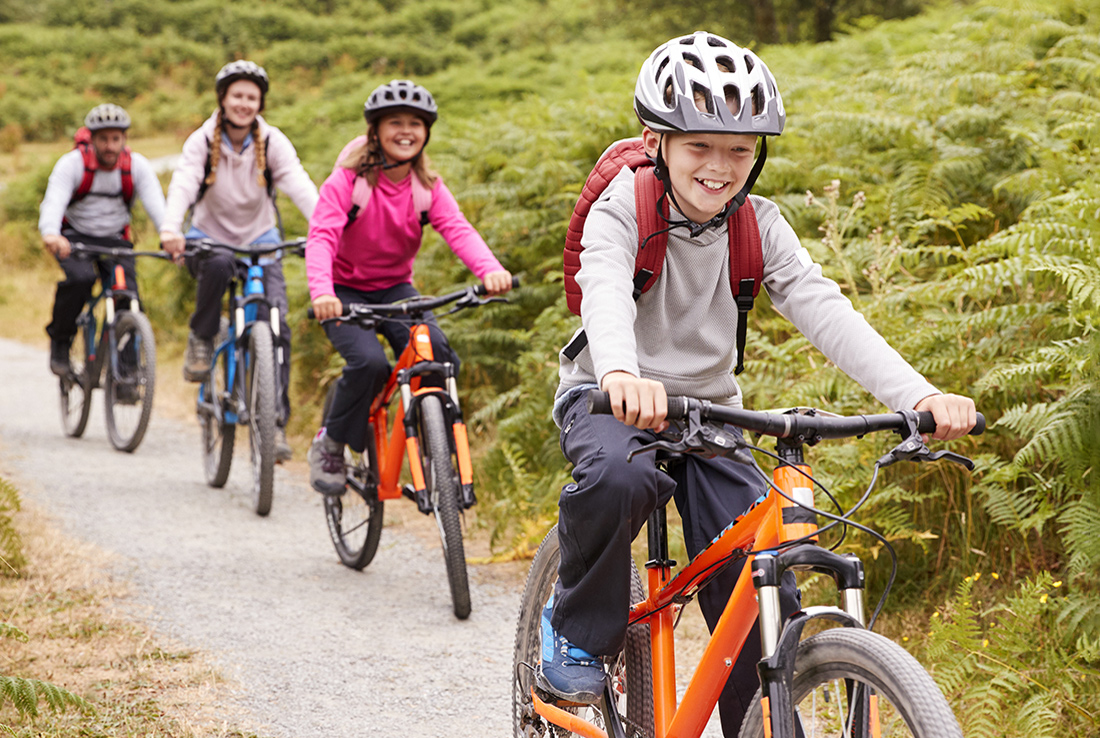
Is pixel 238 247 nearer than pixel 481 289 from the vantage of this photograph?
No

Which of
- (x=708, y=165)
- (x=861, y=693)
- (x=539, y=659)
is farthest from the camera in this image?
(x=539, y=659)

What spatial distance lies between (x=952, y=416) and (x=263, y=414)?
16.4ft

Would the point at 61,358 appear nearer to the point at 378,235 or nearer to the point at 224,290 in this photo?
the point at 224,290

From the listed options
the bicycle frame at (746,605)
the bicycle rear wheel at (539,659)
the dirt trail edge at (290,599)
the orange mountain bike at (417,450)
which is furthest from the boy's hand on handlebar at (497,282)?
the bicycle frame at (746,605)

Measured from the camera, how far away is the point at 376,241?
5531mm

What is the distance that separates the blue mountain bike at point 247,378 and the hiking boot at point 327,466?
36.2 inches

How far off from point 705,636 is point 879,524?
96 cm

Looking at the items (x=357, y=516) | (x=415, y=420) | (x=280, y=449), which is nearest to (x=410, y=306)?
(x=415, y=420)

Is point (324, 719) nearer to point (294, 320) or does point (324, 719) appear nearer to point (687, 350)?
point (687, 350)

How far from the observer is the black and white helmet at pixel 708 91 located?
249 centimetres

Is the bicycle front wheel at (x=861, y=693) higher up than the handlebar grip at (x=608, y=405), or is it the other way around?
the handlebar grip at (x=608, y=405)

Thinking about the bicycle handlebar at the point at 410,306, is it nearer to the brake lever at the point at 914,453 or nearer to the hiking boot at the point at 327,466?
the hiking boot at the point at 327,466

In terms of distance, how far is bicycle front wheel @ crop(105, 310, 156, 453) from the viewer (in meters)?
8.10

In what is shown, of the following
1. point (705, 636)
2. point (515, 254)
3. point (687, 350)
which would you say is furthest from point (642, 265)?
point (515, 254)
